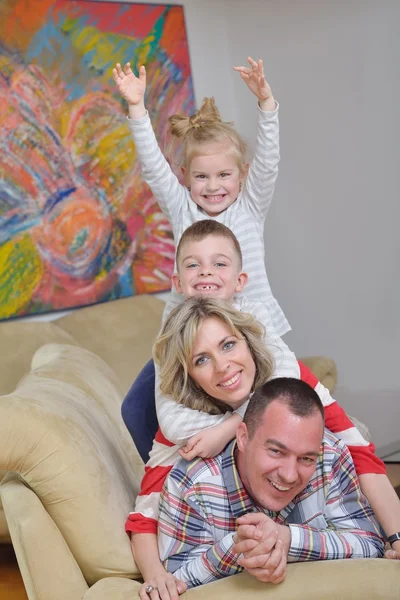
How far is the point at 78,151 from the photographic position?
3.83 meters

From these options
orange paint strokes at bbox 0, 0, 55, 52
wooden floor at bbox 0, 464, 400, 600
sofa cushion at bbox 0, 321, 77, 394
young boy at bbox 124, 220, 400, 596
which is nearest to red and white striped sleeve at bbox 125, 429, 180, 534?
young boy at bbox 124, 220, 400, 596

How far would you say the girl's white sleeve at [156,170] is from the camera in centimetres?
222

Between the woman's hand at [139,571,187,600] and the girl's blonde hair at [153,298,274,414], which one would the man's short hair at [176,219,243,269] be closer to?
the girl's blonde hair at [153,298,274,414]

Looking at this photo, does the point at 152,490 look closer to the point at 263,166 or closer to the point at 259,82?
the point at 263,166

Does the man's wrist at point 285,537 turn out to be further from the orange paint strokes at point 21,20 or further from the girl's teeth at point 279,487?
the orange paint strokes at point 21,20

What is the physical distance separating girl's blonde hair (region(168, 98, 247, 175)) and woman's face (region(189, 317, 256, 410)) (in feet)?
2.03

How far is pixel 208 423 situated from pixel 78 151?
2312 millimetres

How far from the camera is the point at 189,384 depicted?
1901mm

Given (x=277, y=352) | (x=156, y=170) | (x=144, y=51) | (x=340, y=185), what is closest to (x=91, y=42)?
(x=144, y=51)

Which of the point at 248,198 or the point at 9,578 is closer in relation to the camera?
the point at 248,198

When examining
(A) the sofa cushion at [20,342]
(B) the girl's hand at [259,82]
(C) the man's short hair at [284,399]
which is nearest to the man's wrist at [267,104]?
(B) the girl's hand at [259,82]

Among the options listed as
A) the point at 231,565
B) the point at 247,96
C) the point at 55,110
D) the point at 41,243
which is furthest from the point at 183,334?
the point at 247,96

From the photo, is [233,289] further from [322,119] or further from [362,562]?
[322,119]

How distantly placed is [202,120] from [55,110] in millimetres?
1621
